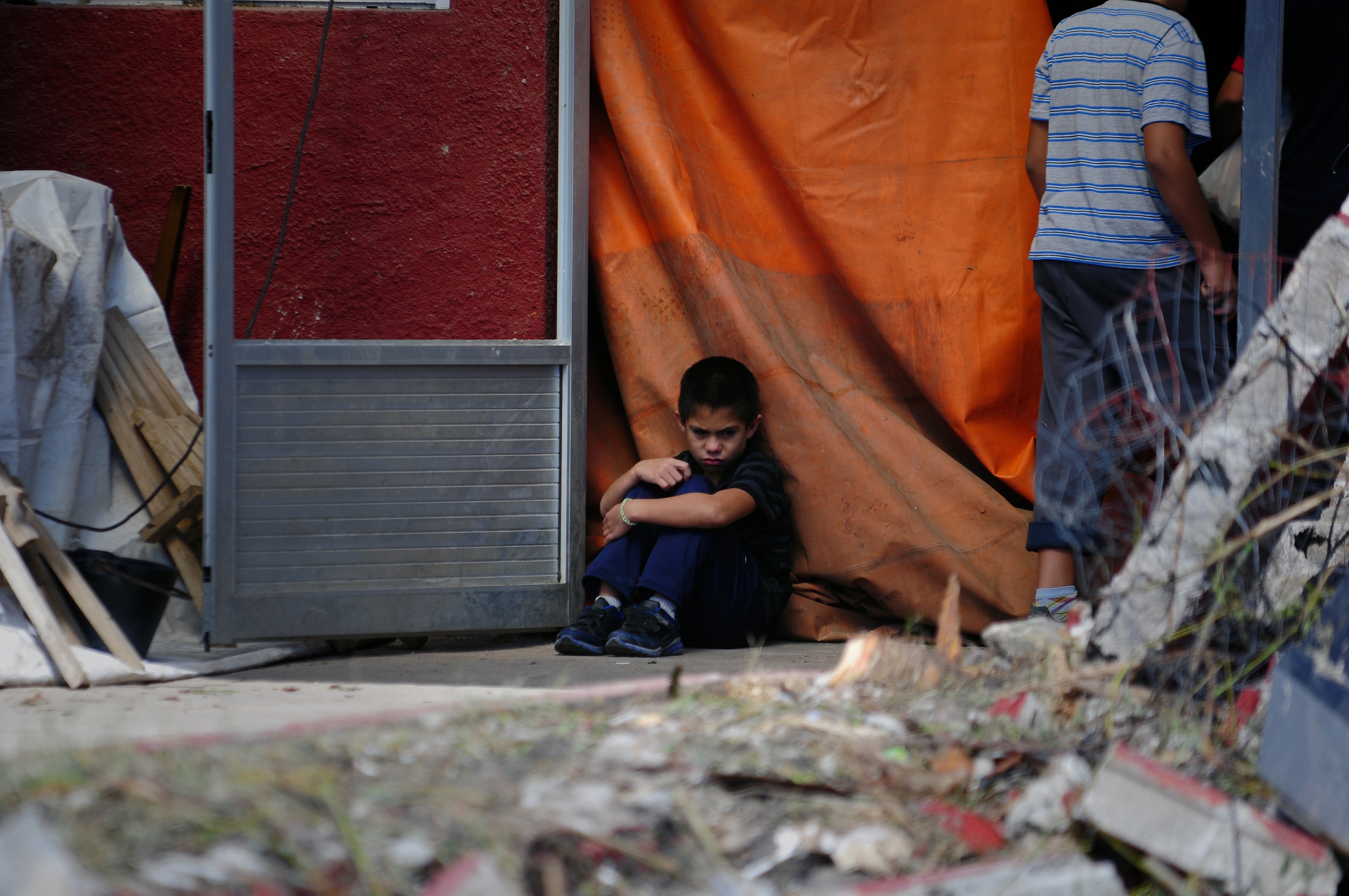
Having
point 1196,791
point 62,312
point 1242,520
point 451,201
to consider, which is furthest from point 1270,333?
point 62,312

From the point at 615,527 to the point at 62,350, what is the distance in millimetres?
1641

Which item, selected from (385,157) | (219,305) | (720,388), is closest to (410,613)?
(219,305)

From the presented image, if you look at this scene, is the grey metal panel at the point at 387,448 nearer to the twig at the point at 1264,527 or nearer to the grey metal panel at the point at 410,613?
the grey metal panel at the point at 410,613

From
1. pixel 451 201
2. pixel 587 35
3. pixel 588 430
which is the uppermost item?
pixel 587 35

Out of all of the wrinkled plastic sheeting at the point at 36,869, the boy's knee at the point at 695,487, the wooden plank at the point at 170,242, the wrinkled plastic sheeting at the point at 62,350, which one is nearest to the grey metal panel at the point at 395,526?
the boy's knee at the point at 695,487

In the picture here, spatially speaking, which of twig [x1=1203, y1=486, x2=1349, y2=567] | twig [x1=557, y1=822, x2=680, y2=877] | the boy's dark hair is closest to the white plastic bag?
the boy's dark hair

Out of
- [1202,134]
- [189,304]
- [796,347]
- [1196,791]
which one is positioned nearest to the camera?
[1196,791]

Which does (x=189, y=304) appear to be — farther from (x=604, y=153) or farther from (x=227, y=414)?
(x=604, y=153)

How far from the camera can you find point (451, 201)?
3498 millimetres

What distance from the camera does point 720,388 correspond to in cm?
326

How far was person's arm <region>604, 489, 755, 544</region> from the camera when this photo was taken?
316 cm

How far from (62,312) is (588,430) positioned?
1.53 m

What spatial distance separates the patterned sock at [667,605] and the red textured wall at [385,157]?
952 millimetres

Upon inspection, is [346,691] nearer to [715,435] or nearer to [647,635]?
[647,635]
